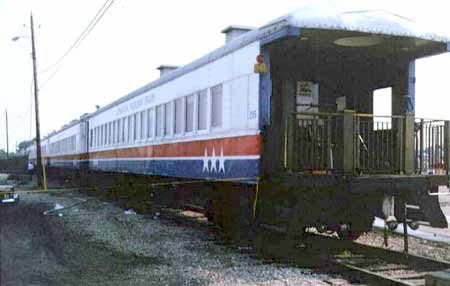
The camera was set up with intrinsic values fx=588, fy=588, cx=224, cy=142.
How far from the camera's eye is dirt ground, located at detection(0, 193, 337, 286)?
7.20 m

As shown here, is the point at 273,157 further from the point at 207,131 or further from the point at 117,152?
the point at 117,152

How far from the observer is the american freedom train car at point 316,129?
8.59 m

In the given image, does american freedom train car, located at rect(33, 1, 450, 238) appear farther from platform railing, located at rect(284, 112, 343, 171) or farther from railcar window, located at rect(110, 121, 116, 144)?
railcar window, located at rect(110, 121, 116, 144)

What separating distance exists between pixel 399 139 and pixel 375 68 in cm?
171

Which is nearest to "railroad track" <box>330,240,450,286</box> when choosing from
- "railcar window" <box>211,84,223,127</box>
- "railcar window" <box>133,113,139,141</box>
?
"railcar window" <box>211,84,223,127</box>

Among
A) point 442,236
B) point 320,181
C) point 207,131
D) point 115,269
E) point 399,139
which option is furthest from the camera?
point 442,236

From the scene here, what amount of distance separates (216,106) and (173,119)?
2772mm

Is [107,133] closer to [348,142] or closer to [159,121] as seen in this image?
[159,121]

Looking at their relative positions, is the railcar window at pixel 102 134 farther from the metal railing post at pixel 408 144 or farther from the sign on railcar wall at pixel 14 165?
the sign on railcar wall at pixel 14 165

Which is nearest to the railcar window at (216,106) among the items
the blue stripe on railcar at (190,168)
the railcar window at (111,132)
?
the blue stripe on railcar at (190,168)

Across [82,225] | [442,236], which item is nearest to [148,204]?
[82,225]

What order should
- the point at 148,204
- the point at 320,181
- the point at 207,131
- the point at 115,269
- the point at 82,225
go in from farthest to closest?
the point at 148,204 < the point at 82,225 < the point at 207,131 < the point at 320,181 < the point at 115,269

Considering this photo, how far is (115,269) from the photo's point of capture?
776 cm

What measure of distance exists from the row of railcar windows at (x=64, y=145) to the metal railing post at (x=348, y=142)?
954 inches
